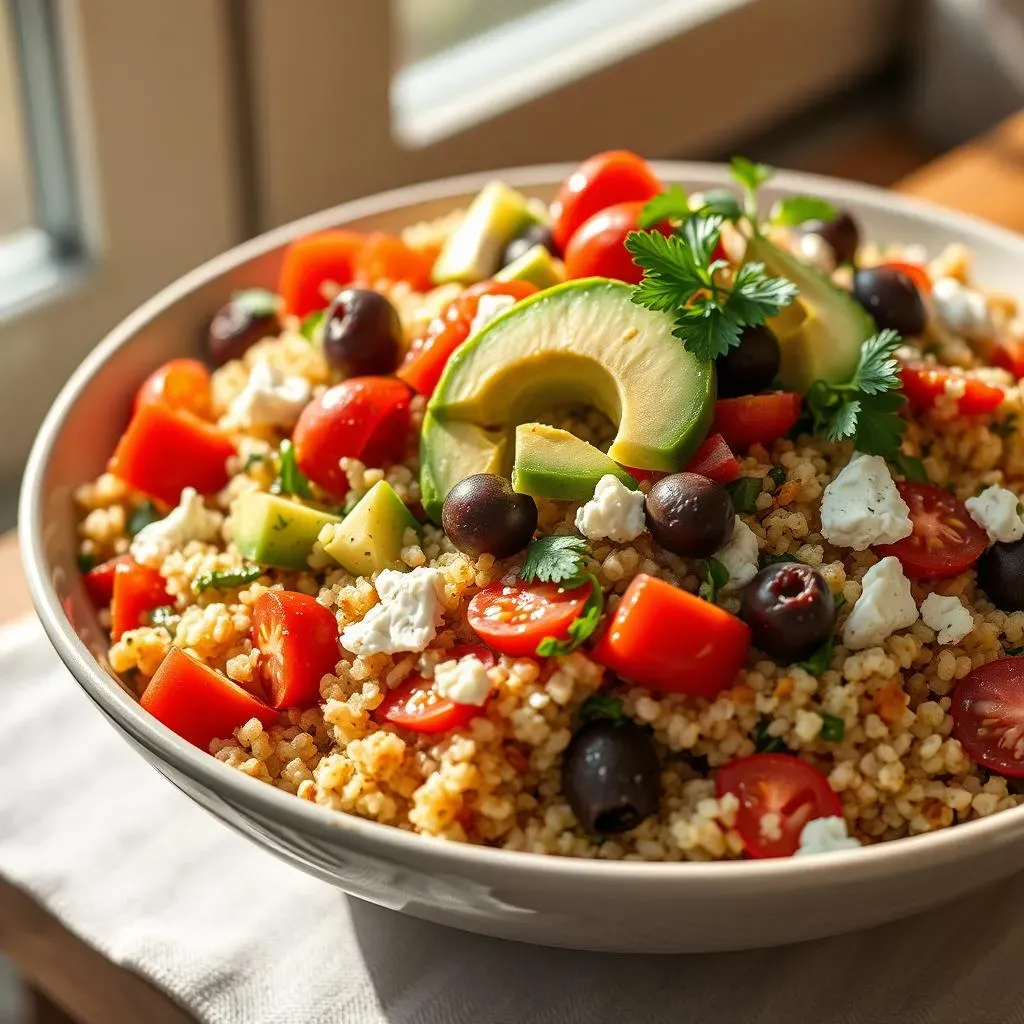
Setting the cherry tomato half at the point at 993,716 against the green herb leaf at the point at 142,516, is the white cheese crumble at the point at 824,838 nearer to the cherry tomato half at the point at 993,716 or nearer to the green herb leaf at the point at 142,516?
the cherry tomato half at the point at 993,716

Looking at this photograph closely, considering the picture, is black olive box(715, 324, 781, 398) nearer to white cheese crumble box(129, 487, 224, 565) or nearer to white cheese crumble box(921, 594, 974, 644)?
white cheese crumble box(921, 594, 974, 644)

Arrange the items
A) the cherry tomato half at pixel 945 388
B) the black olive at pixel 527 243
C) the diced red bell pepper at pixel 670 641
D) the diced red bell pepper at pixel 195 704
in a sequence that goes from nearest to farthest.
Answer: the diced red bell pepper at pixel 670 641
the diced red bell pepper at pixel 195 704
the cherry tomato half at pixel 945 388
the black olive at pixel 527 243

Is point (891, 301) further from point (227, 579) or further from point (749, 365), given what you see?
point (227, 579)

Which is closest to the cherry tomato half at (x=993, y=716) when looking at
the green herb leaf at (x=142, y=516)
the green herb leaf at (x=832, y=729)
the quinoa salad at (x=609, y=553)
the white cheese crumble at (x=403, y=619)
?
the quinoa salad at (x=609, y=553)

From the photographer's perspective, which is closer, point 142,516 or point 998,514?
point 998,514

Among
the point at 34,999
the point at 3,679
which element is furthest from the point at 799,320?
the point at 34,999

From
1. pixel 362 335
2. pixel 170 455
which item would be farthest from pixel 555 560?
pixel 170 455

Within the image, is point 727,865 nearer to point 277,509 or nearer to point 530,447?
point 530,447
